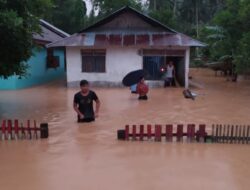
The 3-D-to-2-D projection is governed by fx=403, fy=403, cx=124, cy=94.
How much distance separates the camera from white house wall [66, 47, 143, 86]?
22172mm

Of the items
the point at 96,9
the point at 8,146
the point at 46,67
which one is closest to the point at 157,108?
the point at 8,146

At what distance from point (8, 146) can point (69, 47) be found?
13770 mm

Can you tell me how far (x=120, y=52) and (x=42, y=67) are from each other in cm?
543

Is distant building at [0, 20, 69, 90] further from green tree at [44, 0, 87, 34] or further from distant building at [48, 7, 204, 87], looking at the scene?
green tree at [44, 0, 87, 34]

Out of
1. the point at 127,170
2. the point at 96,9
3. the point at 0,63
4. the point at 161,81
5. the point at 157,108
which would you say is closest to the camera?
the point at 127,170

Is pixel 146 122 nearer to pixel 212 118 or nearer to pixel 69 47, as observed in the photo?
pixel 212 118

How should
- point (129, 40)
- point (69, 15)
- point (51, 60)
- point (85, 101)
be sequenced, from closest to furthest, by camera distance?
point (85, 101)
point (129, 40)
point (51, 60)
point (69, 15)

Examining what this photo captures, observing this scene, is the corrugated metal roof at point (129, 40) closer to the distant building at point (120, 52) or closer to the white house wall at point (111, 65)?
the distant building at point (120, 52)

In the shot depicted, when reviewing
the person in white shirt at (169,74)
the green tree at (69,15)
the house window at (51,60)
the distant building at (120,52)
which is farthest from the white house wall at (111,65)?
the green tree at (69,15)

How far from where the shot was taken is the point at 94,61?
73.5 feet

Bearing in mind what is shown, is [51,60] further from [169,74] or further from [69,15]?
[69,15]

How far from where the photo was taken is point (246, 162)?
787 centimetres

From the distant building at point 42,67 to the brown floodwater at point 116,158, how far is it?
22.2 ft

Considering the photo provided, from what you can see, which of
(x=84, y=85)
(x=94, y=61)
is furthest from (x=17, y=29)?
(x=94, y=61)
